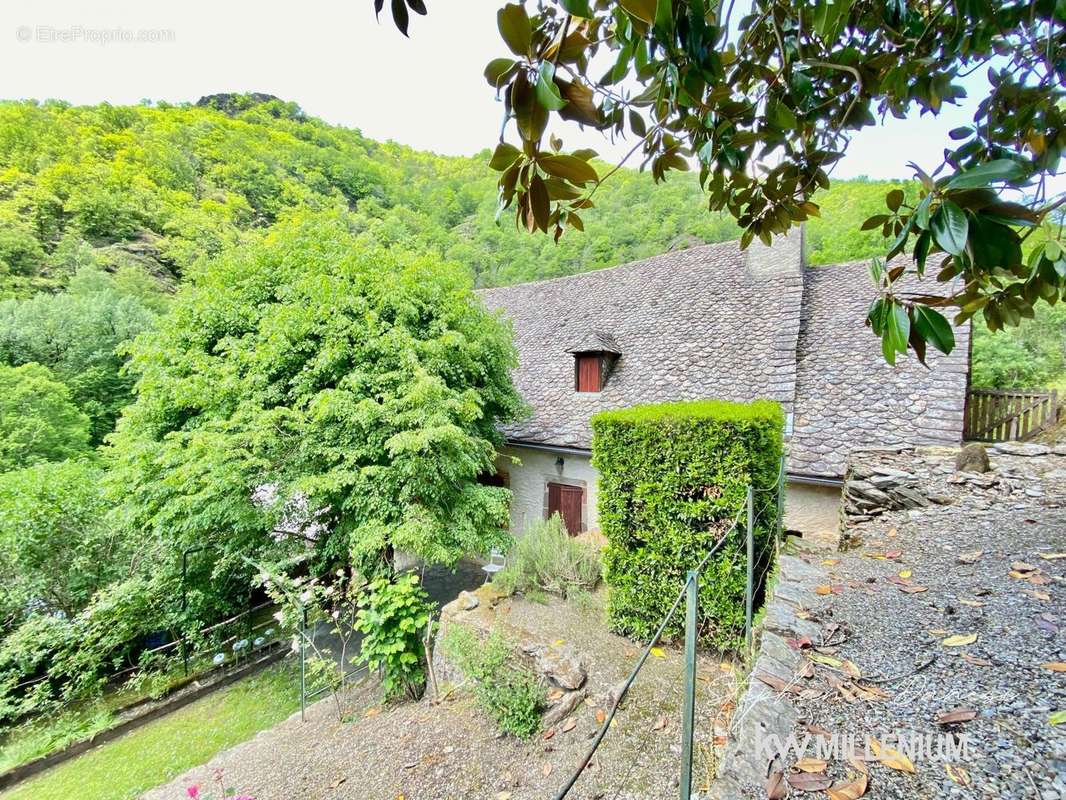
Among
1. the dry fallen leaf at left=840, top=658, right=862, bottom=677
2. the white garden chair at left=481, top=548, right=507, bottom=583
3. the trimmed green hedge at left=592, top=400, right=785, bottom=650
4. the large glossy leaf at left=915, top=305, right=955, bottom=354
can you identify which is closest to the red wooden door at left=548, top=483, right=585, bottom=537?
the white garden chair at left=481, top=548, right=507, bottom=583

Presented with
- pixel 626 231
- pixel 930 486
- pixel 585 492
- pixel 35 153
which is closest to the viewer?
pixel 930 486

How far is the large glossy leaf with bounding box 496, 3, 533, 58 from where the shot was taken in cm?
91

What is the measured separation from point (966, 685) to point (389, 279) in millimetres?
7280

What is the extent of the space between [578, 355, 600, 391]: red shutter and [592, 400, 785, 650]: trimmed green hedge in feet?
13.5

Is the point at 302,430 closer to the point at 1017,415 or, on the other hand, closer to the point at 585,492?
the point at 585,492

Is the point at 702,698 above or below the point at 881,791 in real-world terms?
below

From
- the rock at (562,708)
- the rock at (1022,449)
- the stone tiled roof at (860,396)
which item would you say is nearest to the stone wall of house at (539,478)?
the stone tiled roof at (860,396)

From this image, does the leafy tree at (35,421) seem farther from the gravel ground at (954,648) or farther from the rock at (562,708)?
the gravel ground at (954,648)

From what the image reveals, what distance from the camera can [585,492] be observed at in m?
8.17

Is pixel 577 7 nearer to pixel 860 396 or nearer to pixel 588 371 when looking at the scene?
pixel 860 396

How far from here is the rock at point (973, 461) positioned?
4.27 metres

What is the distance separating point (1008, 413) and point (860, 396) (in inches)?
140

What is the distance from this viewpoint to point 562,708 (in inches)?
144

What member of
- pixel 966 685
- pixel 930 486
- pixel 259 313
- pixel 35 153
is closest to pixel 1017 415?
pixel 930 486
